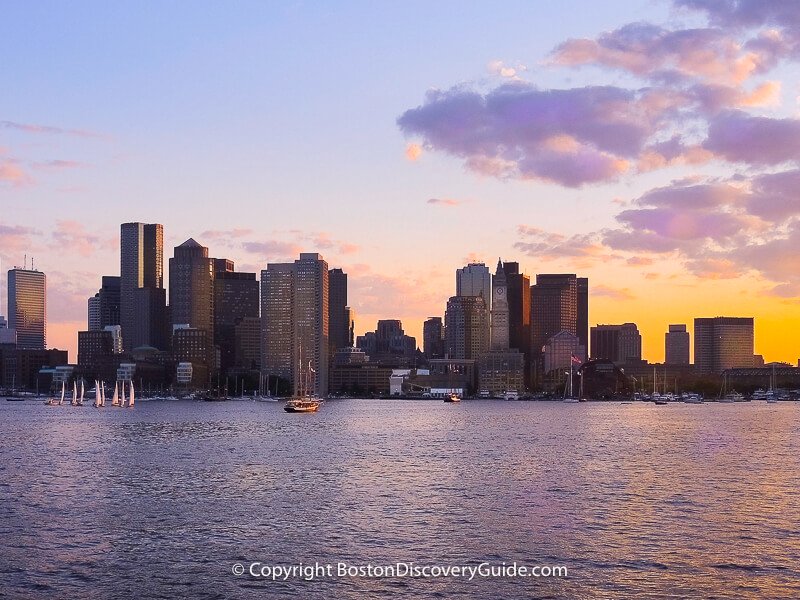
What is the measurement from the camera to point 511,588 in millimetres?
46500

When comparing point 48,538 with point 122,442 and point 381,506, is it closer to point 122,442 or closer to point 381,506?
point 381,506

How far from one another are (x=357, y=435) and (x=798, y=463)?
227 ft

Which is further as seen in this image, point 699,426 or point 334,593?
point 699,426

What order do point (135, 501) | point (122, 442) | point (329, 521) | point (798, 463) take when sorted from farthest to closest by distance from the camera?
point (122, 442) → point (798, 463) → point (135, 501) → point (329, 521)

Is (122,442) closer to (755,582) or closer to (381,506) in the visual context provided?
(381,506)

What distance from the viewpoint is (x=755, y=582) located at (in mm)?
47875

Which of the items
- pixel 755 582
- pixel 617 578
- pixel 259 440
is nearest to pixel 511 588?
pixel 617 578

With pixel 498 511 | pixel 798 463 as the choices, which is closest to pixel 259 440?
pixel 798 463

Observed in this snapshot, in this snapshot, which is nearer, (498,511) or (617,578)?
Answer: (617,578)

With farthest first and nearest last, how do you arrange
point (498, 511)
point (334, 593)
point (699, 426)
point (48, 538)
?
1. point (699, 426)
2. point (498, 511)
3. point (48, 538)
4. point (334, 593)

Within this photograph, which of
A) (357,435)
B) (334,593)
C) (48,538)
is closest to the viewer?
(334,593)

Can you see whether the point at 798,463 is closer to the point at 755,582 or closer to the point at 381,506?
the point at 381,506

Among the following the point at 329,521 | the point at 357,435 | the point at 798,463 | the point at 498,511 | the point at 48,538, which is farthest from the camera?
the point at 357,435

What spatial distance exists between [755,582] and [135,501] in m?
43.0
